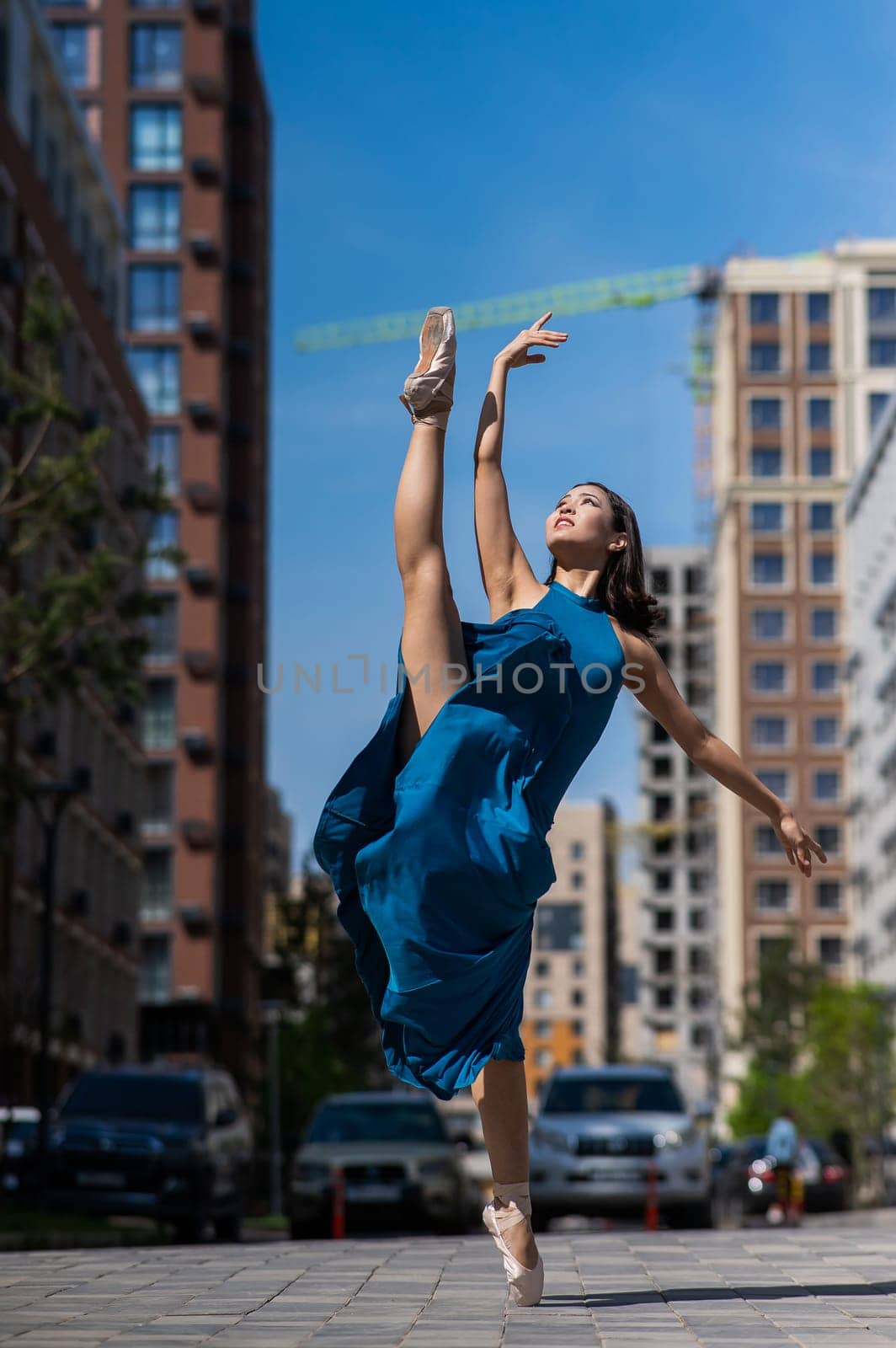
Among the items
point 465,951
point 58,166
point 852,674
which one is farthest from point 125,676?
point 852,674

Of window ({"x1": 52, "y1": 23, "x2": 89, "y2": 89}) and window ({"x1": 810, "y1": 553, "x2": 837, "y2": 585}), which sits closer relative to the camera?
window ({"x1": 52, "y1": 23, "x2": 89, "y2": 89})

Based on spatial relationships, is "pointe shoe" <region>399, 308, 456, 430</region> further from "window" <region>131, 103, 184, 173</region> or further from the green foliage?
"window" <region>131, 103, 184, 173</region>

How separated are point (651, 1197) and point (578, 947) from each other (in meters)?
170

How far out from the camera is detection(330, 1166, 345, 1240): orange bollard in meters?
19.8

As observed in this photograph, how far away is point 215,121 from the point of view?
7944 centimetres

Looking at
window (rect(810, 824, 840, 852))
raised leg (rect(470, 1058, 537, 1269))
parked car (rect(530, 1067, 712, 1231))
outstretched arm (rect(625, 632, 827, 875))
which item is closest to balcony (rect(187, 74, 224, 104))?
window (rect(810, 824, 840, 852))

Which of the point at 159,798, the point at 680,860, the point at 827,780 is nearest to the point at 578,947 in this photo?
the point at 680,860

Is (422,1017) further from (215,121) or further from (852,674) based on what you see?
(852,674)

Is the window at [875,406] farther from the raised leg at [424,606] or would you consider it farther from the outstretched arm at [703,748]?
the raised leg at [424,606]

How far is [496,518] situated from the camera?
6.72 m

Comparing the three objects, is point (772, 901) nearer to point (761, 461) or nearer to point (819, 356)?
point (761, 461)

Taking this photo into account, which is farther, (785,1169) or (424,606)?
(785,1169)

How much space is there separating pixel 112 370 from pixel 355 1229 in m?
44.2

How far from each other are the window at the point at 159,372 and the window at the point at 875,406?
48906 millimetres
